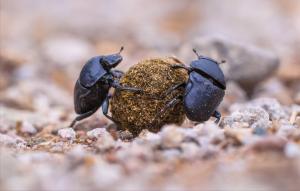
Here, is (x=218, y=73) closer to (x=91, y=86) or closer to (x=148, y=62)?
(x=148, y=62)

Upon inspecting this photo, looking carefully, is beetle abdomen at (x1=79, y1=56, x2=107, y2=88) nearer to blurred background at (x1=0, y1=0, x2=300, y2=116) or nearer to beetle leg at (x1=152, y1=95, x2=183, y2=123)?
beetle leg at (x1=152, y1=95, x2=183, y2=123)

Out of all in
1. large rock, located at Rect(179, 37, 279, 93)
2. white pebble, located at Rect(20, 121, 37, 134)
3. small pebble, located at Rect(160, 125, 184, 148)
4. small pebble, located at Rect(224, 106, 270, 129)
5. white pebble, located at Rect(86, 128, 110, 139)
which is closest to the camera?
small pebble, located at Rect(160, 125, 184, 148)

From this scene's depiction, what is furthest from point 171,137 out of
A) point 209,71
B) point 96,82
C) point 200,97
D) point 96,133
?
point 96,82

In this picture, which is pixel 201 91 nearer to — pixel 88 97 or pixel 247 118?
pixel 247 118

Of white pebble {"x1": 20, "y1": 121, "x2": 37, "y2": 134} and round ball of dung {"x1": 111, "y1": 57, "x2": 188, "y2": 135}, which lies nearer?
round ball of dung {"x1": 111, "y1": 57, "x2": 188, "y2": 135}

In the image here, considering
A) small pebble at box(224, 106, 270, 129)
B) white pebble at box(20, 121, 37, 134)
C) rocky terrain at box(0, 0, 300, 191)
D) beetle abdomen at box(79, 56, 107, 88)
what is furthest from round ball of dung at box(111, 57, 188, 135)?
white pebble at box(20, 121, 37, 134)

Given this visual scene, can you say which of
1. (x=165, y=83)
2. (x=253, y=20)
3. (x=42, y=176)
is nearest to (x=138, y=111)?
(x=165, y=83)

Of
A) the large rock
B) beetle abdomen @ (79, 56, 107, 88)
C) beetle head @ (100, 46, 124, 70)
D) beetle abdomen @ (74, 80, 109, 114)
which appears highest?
the large rock

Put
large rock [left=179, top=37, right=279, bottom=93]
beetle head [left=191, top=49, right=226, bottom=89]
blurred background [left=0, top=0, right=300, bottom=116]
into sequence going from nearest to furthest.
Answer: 1. beetle head [left=191, top=49, right=226, bottom=89]
2. large rock [left=179, top=37, right=279, bottom=93]
3. blurred background [left=0, top=0, right=300, bottom=116]
